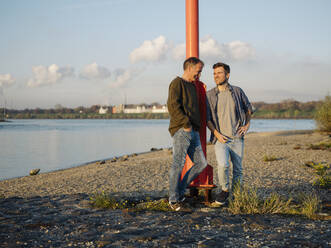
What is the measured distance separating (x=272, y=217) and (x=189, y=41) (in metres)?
2.85

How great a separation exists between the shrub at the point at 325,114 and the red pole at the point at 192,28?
13.0 meters

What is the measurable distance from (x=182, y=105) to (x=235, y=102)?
0.80 m

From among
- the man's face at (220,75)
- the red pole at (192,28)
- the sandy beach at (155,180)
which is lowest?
the sandy beach at (155,180)

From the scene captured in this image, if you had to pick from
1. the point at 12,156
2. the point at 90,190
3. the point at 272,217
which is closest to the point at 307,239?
the point at 272,217

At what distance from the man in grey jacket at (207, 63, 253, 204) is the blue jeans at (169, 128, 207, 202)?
10.7 inches

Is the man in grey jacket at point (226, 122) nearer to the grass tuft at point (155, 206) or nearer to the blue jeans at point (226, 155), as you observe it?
the blue jeans at point (226, 155)

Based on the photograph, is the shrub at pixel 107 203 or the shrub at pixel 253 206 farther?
the shrub at pixel 107 203

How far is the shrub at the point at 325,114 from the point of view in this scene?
631 inches

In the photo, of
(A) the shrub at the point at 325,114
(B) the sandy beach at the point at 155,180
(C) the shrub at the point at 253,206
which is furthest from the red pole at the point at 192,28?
(A) the shrub at the point at 325,114

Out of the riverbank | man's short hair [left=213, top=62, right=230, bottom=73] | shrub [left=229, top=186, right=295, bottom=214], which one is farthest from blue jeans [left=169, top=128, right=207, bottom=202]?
man's short hair [left=213, top=62, right=230, bottom=73]

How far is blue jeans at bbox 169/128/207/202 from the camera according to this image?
4.39 meters

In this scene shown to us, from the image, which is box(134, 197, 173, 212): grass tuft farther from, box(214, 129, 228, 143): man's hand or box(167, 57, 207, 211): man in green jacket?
box(214, 129, 228, 143): man's hand

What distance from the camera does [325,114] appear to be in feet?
52.9

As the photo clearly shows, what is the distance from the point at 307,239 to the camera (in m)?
3.36
